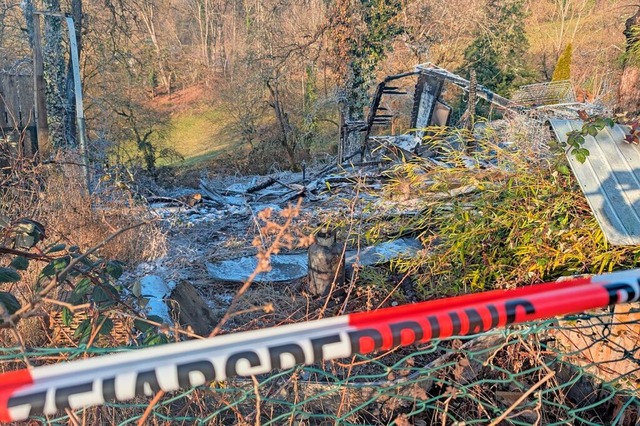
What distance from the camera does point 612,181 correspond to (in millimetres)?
3336

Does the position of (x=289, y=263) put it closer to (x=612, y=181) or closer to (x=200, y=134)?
(x=612, y=181)

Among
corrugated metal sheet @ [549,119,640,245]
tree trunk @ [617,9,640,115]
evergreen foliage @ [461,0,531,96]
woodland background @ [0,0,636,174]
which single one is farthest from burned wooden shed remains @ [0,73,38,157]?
evergreen foliage @ [461,0,531,96]

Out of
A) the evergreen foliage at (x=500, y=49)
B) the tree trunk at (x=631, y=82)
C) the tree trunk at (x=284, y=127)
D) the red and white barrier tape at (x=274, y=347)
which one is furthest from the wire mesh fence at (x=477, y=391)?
the evergreen foliage at (x=500, y=49)

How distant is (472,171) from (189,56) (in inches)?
896

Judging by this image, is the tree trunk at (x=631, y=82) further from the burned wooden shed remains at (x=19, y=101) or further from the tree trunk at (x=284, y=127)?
the tree trunk at (x=284, y=127)

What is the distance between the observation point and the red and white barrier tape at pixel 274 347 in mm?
875

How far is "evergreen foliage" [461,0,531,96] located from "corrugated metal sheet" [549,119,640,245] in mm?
12573

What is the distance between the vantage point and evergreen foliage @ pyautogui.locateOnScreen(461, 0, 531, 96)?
50.2 ft

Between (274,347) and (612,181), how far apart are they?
324 centimetres

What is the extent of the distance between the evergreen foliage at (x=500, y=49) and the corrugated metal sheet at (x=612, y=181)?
12.6m

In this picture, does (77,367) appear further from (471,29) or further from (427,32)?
(471,29)

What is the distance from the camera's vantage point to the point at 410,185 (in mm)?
4137

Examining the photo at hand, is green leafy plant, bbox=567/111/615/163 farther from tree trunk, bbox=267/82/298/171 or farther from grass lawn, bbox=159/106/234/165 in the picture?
grass lawn, bbox=159/106/234/165

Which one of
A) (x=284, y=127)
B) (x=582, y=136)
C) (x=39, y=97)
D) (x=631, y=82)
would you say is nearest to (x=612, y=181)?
(x=582, y=136)
